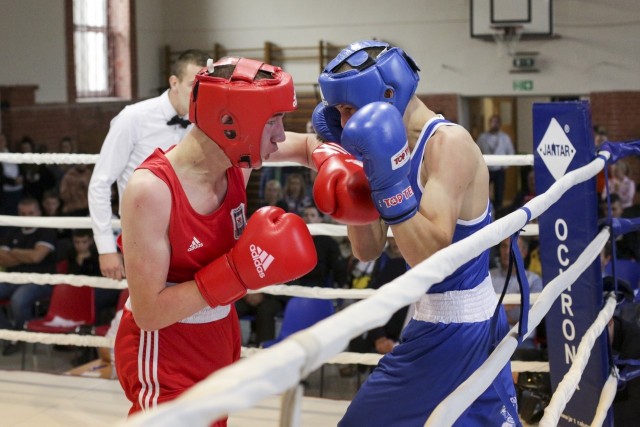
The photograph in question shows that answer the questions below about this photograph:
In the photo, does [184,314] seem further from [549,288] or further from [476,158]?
[549,288]

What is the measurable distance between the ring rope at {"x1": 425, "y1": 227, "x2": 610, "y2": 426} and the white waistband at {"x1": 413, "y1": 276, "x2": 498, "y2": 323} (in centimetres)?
7

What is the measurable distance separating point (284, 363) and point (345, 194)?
835 mm

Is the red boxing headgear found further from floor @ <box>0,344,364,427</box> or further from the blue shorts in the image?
floor @ <box>0,344,364,427</box>

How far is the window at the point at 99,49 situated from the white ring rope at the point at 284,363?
9.57 meters

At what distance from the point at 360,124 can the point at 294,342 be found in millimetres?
686

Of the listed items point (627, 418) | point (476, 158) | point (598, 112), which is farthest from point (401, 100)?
point (598, 112)

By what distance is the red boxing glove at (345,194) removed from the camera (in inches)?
64.8

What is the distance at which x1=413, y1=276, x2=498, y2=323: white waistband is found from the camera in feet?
5.61

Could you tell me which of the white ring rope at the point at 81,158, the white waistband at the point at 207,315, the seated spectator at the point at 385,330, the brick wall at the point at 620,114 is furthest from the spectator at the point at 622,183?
the white waistband at the point at 207,315

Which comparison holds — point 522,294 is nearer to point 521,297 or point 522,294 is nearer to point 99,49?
point 521,297

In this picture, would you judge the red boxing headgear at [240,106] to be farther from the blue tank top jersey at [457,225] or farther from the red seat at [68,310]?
the red seat at [68,310]

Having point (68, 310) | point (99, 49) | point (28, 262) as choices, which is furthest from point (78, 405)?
point (99, 49)

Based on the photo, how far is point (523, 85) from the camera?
10.3 metres

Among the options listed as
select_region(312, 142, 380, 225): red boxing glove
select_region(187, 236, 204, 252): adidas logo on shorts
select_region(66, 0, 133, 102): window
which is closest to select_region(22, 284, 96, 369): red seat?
select_region(187, 236, 204, 252): adidas logo on shorts
